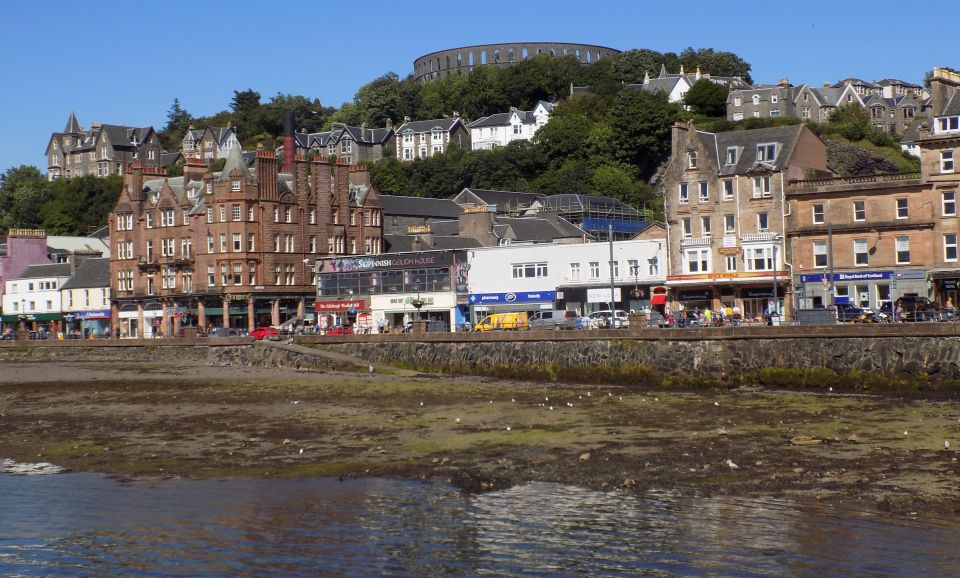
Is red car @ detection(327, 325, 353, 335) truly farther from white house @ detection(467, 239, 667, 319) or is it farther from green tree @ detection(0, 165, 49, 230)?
green tree @ detection(0, 165, 49, 230)

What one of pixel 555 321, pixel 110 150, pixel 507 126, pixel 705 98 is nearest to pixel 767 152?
pixel 555 321

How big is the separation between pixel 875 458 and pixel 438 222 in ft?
269

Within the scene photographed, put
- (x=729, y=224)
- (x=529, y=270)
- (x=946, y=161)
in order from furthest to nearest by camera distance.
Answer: (x=529, y=270) → (x=729, y=224) → (x=946, y=161)

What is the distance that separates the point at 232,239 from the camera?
88.6 meters

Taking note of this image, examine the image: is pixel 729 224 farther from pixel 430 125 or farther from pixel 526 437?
pixel 430 125

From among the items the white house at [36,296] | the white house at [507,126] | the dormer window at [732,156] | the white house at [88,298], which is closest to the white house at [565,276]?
Result: the dormer window at [732,156]

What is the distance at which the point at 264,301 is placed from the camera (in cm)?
8956

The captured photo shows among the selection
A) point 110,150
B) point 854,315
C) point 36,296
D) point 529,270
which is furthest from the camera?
point 110,150

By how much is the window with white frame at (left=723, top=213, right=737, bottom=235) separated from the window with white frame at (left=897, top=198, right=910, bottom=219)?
1035cm

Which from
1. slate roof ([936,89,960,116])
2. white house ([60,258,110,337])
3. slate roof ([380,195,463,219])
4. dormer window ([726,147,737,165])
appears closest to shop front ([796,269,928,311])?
slate roof ([936,89,960,116])

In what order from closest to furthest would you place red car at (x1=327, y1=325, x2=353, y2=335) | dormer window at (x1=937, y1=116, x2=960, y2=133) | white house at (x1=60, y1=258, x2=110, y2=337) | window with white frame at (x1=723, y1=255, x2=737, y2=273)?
dormer window at (x1=937, y1=116, x2=960, y2=133) → window with white frame at (x1=723, y1=255, x2=737, y2=273) → red car at (x1=327, y1=325, x2=353, y2=335) → white house at (x1=60, y1=258, x2=110, y2=337)

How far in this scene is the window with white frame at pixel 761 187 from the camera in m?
67.8

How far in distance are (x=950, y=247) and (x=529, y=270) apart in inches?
1088

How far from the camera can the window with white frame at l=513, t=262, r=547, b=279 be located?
76569mm
